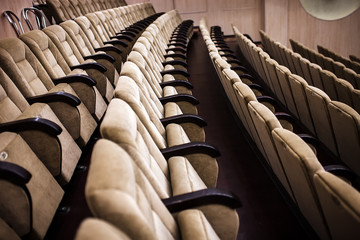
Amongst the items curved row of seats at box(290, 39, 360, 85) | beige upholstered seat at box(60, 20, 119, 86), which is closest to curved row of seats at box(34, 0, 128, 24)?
beige upholstered seat at box(60, 20, 119, 86)

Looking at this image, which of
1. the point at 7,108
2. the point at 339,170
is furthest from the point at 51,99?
the point at 339,170

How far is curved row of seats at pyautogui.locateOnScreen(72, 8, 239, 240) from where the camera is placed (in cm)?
16

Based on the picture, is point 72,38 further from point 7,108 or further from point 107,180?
point 107,180

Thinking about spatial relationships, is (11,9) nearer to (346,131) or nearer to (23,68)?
(23,68)

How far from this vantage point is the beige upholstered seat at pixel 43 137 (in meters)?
0.38

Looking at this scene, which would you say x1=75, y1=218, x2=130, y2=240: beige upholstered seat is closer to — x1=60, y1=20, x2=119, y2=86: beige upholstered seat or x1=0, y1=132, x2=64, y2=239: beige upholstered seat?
x1=0, y1=132, x2=64, y2=239: beige upholstered seat

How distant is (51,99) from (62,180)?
0.39 ft

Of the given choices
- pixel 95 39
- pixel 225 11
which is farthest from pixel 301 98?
pixel 225 11

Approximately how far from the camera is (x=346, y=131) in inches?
16.9

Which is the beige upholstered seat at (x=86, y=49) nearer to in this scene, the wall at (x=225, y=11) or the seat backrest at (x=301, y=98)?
the seat backrest at (x=301, y=98)

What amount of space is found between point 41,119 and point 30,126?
0.6 inches

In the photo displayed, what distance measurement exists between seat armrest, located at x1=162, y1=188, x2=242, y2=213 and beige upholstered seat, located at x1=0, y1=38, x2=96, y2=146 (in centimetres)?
24

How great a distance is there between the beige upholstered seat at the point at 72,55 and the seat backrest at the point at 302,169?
0.39 m

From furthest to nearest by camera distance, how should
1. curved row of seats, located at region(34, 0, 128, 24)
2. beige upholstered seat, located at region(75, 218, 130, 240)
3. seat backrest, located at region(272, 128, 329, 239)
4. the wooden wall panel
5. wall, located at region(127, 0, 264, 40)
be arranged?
wall, located at region(127, 0, 264, 40)
curved row of seats, located at region(34, 0, 128, 24)
the wooden wall panel
seat backrest, located at region(272, 128, 329, 239)
beige upholstered seat, located at region(75, 218, 130, 240)
